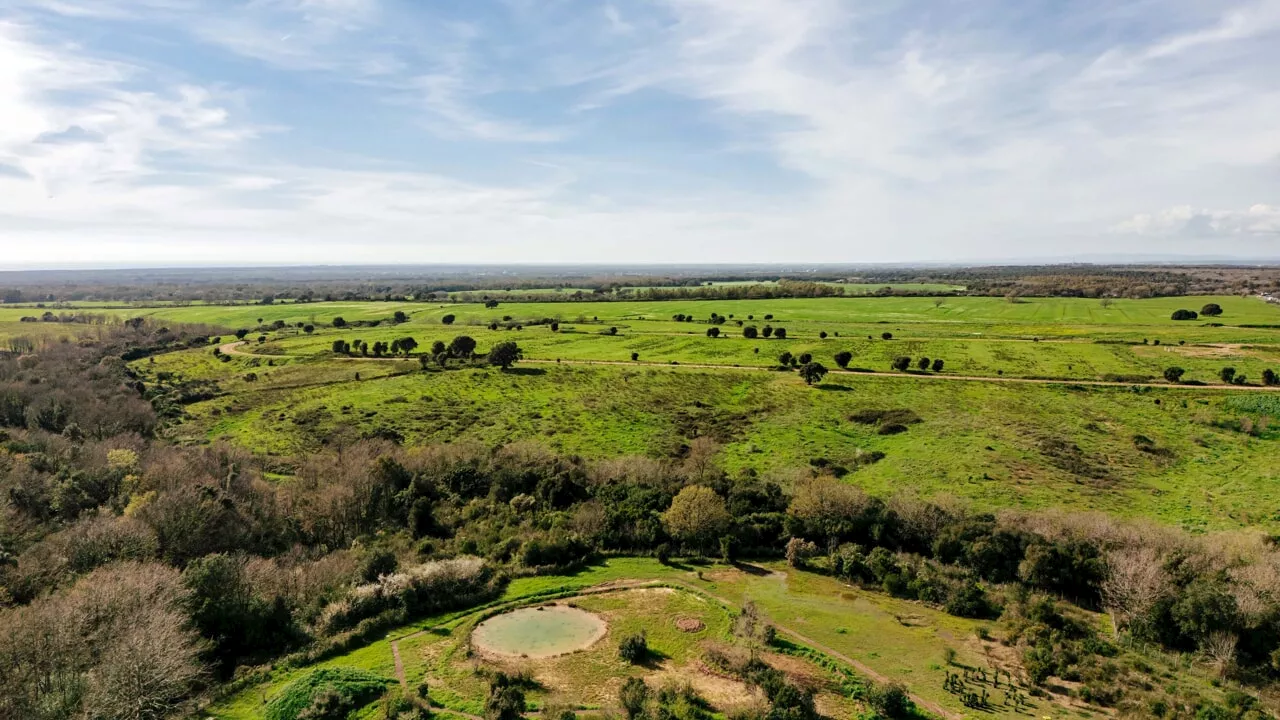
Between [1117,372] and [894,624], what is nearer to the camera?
[894,624]

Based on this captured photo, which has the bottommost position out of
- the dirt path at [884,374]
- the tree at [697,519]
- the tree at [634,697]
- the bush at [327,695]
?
the bush at [327,695]

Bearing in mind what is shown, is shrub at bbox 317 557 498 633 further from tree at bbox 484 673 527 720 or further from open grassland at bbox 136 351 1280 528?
open grassland at bbox 136 351 1280 528

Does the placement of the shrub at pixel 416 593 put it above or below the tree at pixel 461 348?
below

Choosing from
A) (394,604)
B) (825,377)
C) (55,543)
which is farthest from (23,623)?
(825,377)

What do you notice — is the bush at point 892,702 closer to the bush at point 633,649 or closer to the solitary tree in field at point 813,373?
the bush at point 633,649

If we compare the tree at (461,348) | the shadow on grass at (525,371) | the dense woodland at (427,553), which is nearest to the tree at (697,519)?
the dense woodland at (427,553)

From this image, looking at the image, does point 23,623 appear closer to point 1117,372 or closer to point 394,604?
point 394,604
